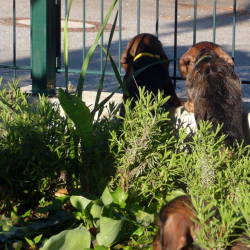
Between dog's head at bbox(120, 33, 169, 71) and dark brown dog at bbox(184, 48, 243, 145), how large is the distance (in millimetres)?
435

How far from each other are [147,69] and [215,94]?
77cm

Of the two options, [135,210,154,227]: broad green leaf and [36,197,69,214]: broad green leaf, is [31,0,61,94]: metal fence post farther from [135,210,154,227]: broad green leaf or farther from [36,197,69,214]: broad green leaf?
[135,210,154,227]: broad green leaf

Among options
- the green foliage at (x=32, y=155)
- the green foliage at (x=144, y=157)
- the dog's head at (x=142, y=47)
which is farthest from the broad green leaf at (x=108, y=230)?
the dog's head at (x=142, y=47)

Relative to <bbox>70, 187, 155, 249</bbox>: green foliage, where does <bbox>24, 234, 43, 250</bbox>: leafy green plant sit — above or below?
below

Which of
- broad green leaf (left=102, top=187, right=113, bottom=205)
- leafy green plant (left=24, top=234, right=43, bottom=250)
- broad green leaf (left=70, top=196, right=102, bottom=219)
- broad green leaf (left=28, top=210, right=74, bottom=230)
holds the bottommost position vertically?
leafy green plant (left=24, top=234, right=43, bottom=250)

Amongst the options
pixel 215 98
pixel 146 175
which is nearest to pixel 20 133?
pixel 146 175

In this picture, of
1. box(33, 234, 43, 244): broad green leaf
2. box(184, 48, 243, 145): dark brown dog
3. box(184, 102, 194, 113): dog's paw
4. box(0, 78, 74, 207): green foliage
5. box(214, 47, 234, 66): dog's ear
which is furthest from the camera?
box(214, 47, 234, 66): dog's ear

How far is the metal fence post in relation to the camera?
15.3 ft

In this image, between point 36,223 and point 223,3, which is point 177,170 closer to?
point 36,223

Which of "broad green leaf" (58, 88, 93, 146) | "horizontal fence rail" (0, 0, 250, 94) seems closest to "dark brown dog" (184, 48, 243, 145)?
"horizontal fence rail" (0, 0, 250, 94)

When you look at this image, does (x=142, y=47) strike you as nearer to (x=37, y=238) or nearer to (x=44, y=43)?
(x=44, y=43)

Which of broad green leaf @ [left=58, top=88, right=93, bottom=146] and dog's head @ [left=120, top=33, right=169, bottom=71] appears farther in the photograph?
dog's head @ [left=120, top=33, right=169, bottom=71]

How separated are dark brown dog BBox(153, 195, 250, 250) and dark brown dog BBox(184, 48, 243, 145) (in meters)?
1.37

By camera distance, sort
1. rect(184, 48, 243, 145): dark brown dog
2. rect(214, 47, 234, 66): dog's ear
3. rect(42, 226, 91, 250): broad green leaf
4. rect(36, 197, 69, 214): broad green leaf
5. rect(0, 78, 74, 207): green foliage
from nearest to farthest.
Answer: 1. rect(42, 226, 91, 250): broad green leaf
2. rect(36, 197, 69, 214): broad green leaf
3. rect(0, 78, 74, 207): green foliage
4. rect(184, 48, 243, 145): dark brown dog
5. rect(214, 47, 234, 66): dog's ear
